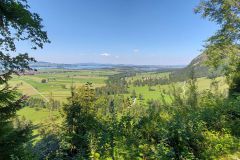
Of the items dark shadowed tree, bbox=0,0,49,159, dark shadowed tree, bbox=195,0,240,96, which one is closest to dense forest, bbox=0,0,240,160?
dark shadowed tree, bbox=0,0,49,159

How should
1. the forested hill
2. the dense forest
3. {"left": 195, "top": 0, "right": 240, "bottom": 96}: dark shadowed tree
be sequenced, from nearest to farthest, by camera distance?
the dense forest < the forested hill < {"left": 195, "top": 0, "right": 240, "bottom": 96}: dark shadowed tree

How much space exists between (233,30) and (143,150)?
15.2 m

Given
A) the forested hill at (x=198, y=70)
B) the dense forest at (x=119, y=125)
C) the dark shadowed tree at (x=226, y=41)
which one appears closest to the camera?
the dense forest at (x=119, y=125)

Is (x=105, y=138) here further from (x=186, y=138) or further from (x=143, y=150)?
(x=186, y=138)

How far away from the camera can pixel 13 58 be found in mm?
8391

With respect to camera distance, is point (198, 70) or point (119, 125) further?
point (198, 70)

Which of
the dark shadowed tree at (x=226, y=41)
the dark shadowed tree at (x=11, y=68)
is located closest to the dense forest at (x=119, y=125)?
the dark shadowed tree at (x=11, y=68)

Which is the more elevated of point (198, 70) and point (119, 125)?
point (198, 70)

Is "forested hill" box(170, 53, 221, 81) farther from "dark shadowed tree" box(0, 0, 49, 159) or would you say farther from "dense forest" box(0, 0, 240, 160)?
"dark shadowed tree" box(0, 0, 49, 159)

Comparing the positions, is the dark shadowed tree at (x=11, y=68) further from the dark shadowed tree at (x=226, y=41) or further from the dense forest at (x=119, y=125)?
the dark shadowed tree at (x=226, y=41)

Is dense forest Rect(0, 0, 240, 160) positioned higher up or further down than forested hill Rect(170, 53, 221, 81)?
further down

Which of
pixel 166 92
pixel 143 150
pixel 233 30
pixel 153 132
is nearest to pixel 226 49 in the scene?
pixel 233 30

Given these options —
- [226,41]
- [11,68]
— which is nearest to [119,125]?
[11,68]

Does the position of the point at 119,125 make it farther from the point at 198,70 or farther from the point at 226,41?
the point at 226,41
